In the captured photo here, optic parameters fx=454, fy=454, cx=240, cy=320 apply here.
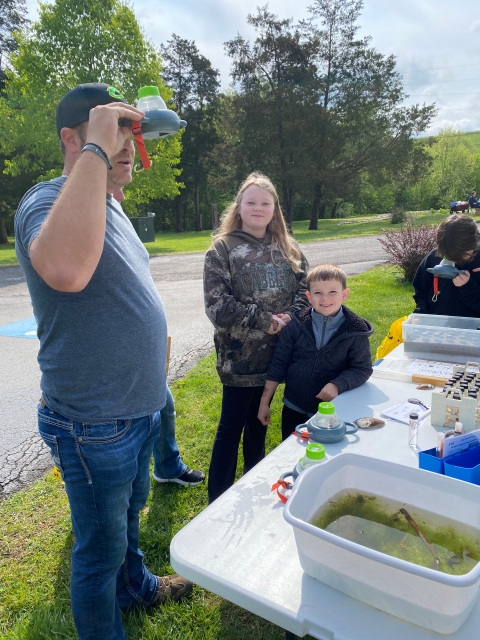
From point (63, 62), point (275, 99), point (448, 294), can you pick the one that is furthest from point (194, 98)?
point (448, 294)

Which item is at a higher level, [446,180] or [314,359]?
[446,180]

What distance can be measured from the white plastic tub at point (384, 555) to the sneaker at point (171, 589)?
1.29 metres

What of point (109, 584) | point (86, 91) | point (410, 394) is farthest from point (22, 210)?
point (410, 394)

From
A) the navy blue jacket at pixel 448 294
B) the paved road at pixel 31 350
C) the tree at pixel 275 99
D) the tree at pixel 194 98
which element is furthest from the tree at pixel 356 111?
the navy blue jacket at pixel 448 294

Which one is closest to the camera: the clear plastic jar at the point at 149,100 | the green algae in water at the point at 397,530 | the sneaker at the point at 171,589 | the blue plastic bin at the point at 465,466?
the green algae in water at the point at 397,530

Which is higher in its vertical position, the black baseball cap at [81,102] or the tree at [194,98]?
the tree at [194,98]

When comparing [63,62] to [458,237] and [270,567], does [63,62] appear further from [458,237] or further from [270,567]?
[270,567]

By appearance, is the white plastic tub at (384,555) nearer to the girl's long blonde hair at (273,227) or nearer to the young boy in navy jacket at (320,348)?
the young boy in navy jacket at (320,348)

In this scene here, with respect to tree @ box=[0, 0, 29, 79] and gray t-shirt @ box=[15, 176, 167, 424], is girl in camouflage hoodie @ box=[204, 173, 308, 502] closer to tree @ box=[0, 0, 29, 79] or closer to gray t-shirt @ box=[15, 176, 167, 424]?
gray t-shirt @ box=[15, 176, 167, 424]

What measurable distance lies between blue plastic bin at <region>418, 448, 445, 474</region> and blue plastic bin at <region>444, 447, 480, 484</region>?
22 mm

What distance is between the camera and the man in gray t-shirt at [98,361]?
1384mm

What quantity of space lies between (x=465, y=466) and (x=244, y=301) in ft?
4.43

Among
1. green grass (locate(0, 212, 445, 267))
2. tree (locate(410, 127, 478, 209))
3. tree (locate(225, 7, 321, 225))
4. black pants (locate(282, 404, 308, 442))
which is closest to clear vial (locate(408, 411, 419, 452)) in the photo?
black pants (locate(282, 404, 308, 442))

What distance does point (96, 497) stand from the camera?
4.94 ft
